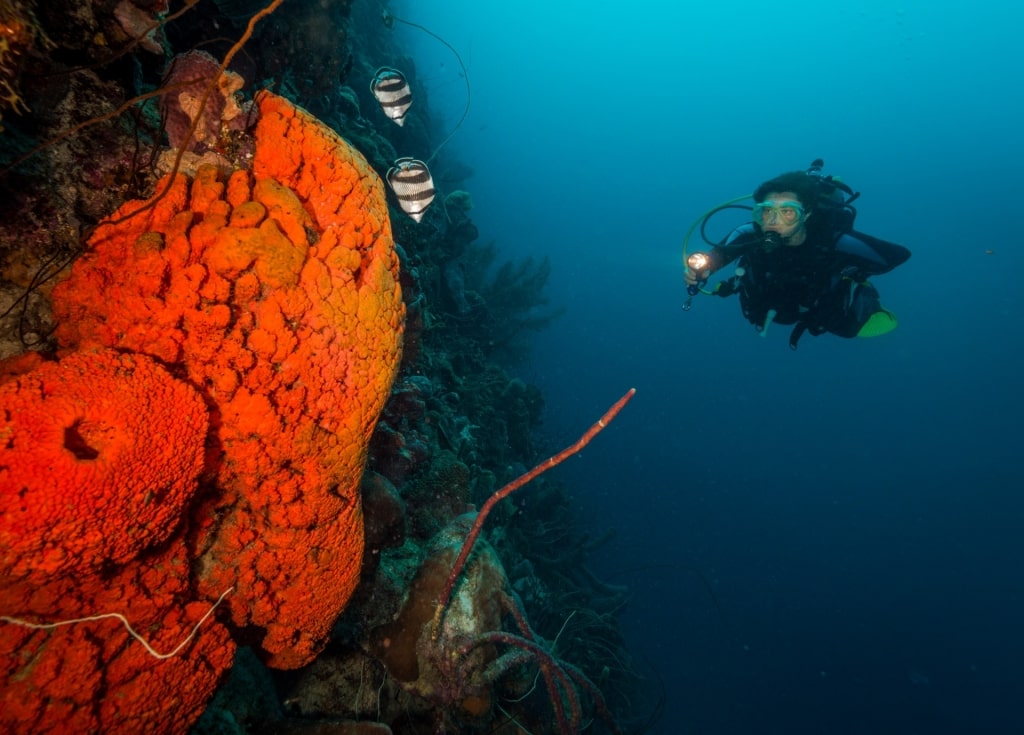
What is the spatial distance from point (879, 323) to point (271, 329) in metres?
8.83

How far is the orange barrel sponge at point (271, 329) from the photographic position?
62.8 inches

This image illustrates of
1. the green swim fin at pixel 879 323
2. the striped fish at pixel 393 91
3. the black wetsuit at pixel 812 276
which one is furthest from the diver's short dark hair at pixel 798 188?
the striped fish at pixel 393 91

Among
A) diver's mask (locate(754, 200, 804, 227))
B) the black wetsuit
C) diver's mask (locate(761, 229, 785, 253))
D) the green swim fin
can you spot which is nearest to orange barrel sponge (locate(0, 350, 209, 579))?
the black wetsuit

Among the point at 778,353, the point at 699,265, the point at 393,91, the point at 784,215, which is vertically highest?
the point at 784,215

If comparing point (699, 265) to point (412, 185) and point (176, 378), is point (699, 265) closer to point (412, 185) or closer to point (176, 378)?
point (412, 185)

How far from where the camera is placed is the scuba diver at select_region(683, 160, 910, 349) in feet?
21.6

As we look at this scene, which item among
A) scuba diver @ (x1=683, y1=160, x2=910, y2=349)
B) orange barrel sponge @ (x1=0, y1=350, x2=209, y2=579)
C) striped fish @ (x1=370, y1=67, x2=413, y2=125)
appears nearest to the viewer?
orange barrel sponge @ (x1=0, y1=350, x2=209, y2=579)

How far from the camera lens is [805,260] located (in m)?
6.84

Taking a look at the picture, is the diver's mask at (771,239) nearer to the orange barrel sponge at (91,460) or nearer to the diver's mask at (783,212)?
the diver's mask at (783,212)

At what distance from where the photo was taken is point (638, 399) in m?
36.3

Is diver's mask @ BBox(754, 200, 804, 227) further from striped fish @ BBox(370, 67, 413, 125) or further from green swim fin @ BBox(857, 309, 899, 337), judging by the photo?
striped fish @ BBox(370, 67, 413, 125)

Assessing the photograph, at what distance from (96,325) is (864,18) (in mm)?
163561

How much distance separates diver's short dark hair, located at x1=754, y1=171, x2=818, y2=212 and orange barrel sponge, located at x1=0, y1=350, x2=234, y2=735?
299 inches

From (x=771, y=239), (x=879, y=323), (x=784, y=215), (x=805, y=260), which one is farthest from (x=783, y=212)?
(x=879, y=323)
